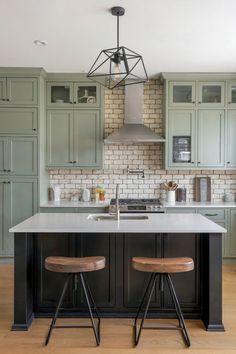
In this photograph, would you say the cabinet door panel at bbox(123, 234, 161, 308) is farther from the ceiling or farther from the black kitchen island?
the ceiling

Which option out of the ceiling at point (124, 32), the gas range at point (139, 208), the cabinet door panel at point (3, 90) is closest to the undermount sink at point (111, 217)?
the gas range at point (139, 208)

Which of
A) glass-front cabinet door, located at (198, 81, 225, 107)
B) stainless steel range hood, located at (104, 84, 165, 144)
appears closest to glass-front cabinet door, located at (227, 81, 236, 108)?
glass-front cabinet door, located at (198, 81, 225, 107)

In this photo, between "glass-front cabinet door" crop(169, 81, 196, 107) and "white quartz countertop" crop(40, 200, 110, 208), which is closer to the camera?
"white quartz countertop" crop(40, 200, 110, 208)

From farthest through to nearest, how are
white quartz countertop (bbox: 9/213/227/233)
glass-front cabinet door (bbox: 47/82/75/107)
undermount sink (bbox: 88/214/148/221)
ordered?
glass-front cabinet door (bbox: 47/82/75/107)
undermount sink (bbox: 88/214/148/221)
white quartz countertop (bbox: 9/213/227/233)

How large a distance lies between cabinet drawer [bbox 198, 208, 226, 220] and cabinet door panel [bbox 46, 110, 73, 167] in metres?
2.10

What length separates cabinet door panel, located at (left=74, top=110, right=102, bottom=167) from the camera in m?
4.61

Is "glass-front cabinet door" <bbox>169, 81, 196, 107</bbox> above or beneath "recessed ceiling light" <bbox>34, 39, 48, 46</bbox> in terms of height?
beneath

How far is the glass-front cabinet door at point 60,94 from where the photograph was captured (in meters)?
4.60

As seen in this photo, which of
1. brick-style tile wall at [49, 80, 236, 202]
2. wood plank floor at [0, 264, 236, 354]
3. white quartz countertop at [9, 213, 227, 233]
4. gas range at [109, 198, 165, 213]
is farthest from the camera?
brick-style tile wall at [49, 80, 236, 202]

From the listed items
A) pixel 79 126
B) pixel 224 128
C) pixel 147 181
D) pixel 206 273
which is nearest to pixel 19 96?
pixel 79 126

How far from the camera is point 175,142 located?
181 inches

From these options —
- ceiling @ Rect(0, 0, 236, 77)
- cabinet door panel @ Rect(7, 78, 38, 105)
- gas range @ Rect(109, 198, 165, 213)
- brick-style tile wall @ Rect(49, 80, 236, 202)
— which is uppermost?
ceiling @ Rect(0, 0, 236, 77)

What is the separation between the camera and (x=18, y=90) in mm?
4375

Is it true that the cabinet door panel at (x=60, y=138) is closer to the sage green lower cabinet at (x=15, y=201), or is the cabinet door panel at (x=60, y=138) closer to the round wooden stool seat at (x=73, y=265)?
the sage green lower cabinet at (x=15, y=201)
